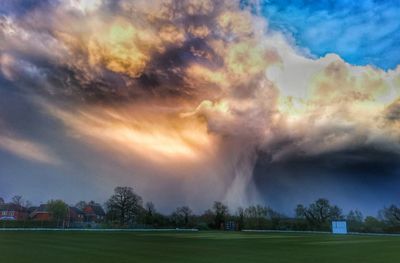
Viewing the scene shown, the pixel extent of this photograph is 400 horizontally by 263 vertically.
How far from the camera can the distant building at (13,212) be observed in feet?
453

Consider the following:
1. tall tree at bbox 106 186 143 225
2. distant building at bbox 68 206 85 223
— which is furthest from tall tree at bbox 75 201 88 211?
tall tree at bbox 106 186 143 225

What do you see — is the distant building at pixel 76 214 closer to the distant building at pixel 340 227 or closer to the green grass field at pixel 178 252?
the distant building at pixel 340 227

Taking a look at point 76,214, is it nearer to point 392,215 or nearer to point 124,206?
point 124,206

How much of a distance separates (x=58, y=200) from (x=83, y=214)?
16.7m

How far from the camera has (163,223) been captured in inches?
4003

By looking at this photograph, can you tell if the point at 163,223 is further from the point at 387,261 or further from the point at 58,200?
the point at 387,261

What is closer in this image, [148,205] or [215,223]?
[215,223]

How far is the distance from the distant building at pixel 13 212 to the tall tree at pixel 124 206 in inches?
2039

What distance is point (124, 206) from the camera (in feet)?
364

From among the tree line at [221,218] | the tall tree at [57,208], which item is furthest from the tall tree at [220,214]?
the tall tree at [57,208]

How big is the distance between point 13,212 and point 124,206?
5825cm

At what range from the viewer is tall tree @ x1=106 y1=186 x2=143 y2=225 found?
110 metres

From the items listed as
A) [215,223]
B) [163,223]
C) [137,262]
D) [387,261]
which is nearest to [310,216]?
[215,223]

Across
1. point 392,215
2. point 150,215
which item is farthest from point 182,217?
point 392,215
